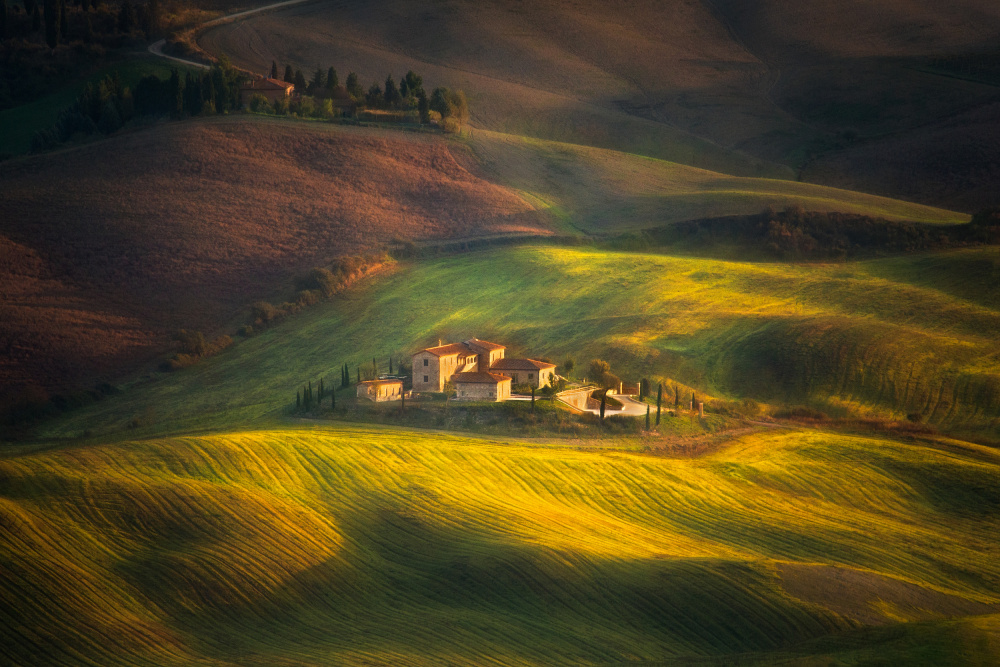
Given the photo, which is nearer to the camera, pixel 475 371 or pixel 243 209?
pixel 475 371

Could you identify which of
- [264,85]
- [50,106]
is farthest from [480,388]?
[50,106]

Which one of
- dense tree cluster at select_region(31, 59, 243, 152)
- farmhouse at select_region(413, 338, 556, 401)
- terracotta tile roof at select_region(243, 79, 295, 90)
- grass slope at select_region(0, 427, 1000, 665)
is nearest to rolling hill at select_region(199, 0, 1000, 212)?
terracotta tile roof at select_region(243, 79, 295, 90)

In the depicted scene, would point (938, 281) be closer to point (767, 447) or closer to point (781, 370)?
point (781, 370)

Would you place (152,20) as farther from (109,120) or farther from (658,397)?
(658,397)

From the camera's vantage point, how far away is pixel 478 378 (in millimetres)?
70812

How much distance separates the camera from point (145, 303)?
9762 cm

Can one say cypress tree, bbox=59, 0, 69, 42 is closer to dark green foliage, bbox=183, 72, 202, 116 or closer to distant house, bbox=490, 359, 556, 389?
dark green foliage, bbox=183, 72, 202, 116

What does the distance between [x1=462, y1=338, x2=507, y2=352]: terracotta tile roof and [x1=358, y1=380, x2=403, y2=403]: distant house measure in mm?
6516

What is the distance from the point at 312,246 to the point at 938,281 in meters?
57.1

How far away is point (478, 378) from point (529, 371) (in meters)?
4.54

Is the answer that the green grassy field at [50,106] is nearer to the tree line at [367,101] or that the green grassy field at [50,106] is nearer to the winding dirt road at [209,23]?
the winding dirt road at [209,23]

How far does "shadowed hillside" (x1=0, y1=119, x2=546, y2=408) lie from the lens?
92.1 meters

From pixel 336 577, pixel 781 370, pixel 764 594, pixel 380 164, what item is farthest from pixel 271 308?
pixel 764 594

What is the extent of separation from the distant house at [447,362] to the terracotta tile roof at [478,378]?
3.02 ft
